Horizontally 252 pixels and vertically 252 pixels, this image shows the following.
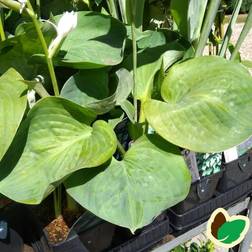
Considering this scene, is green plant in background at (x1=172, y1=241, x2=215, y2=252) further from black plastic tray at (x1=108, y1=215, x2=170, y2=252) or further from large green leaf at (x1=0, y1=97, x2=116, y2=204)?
large green leaf at (x1=0, y1=97, x2=116, y2=204)

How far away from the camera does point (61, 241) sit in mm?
629

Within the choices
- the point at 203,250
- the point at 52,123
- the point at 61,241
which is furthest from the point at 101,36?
the point at 203,250

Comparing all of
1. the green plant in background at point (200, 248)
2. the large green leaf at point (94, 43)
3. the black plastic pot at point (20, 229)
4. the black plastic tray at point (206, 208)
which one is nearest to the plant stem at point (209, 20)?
the large green leaf at point (94, 43)

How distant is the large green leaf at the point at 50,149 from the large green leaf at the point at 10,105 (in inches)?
0.8

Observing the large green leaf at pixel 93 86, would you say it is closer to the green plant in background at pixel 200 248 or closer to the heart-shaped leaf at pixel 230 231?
the heart-shaped leaf at pixel 230 231

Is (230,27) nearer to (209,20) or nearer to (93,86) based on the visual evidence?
(209,20)

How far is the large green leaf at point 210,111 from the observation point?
0.57m

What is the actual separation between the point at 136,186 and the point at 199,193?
0.20 metres

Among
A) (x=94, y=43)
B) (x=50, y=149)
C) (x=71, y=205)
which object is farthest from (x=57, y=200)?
(x=94, y=43)

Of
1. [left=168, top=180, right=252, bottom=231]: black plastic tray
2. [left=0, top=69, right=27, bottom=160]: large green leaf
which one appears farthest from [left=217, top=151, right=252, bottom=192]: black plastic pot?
[left=0, top=69, right=27, bottom=160]: large green leaf

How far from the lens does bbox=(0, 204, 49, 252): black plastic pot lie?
2.14 feet

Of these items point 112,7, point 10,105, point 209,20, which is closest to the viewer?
point 10,105

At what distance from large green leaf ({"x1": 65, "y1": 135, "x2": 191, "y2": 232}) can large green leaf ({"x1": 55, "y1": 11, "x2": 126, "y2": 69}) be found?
14cm

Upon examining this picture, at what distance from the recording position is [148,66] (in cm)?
73
